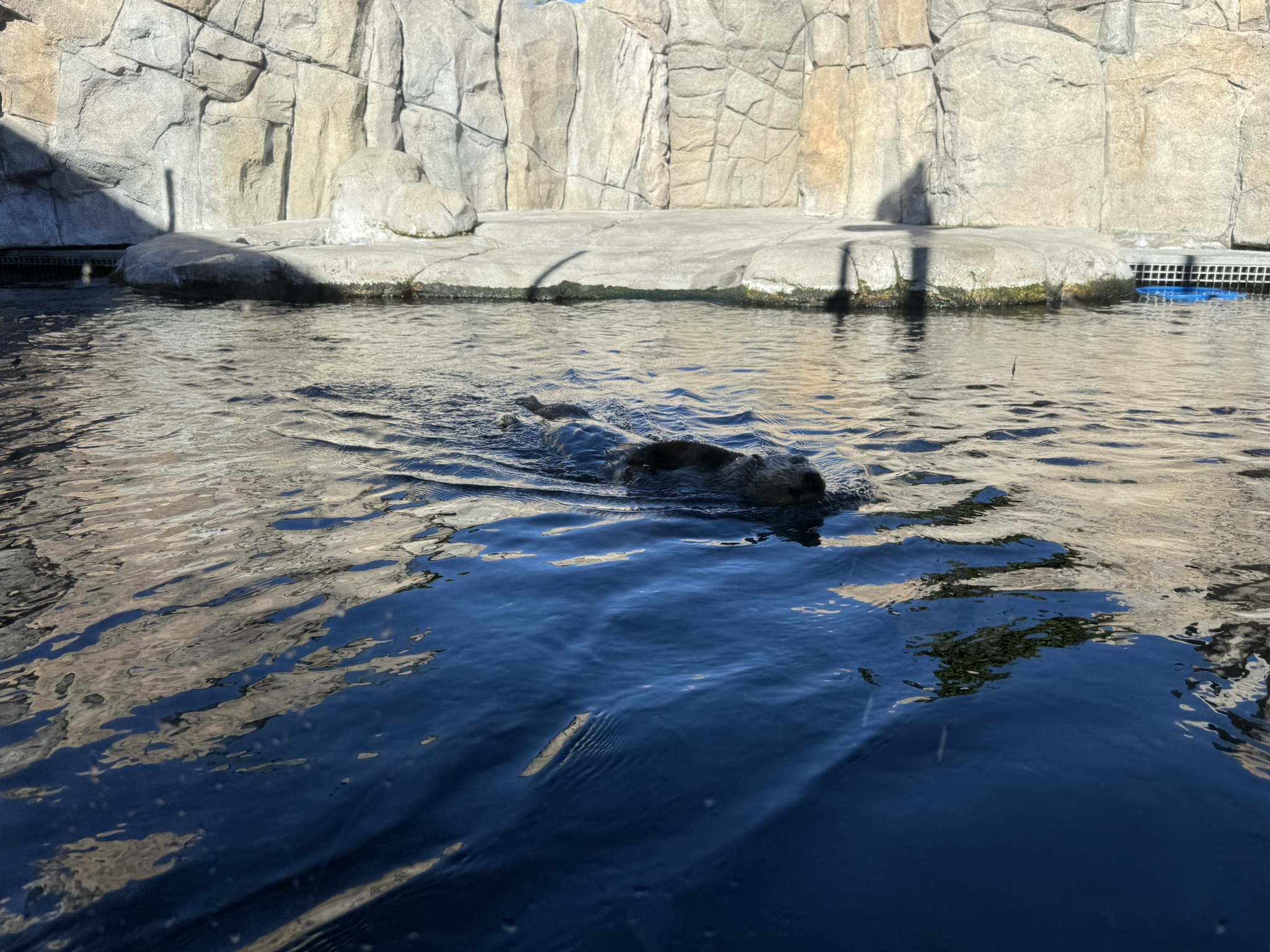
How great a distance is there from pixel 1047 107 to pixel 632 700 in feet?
39.3

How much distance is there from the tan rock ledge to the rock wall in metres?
1.33

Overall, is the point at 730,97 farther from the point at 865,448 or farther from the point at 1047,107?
the point at 865,448

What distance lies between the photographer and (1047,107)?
12.2 metres

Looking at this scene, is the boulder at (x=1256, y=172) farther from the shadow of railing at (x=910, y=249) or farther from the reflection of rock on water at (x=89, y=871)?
the reflection of rock on water at (x=89, y=871)

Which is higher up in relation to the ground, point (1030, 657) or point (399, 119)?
point (399, 119)

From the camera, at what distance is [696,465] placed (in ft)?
14.1

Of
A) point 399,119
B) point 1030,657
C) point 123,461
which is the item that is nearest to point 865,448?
point 1030,657

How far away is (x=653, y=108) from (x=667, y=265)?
6290mm

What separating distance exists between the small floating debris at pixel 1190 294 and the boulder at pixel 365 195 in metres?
9.16

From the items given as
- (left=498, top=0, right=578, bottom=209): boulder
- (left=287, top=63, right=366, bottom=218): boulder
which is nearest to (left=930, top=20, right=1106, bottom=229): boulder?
(left=498, top=0, right=578, bottom=209): boulder

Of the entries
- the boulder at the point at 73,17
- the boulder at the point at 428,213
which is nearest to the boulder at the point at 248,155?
the boulder at the point at 73,17

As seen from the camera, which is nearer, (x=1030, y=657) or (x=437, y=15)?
(x=1030, y=657)

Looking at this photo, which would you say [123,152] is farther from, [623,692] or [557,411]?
[623,692]

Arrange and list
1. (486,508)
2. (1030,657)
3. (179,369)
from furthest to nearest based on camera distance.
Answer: (179,369) < (486,508) < (1030,657)
